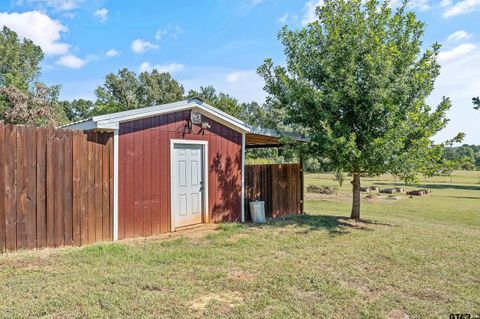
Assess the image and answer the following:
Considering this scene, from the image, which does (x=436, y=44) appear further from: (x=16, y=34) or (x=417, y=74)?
(x=16, y=34)

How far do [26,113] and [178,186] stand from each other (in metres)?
15.6

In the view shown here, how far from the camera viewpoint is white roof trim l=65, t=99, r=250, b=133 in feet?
20.3

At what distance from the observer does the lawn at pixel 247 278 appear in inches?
141

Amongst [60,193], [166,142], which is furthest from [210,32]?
[60,193]

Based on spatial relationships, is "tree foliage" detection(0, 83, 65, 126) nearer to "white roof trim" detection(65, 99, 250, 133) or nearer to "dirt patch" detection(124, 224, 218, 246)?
"white roof trim" detection(65, 99, 250, 133)

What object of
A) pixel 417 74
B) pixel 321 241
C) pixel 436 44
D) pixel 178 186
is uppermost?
pixel 436 44

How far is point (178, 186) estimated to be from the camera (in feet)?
25.0

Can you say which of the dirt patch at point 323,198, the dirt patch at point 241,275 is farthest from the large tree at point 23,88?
the dirt patch at point 241,275

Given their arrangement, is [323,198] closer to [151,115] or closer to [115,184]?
[151,115]

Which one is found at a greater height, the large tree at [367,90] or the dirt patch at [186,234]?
the large tree at [367,90]

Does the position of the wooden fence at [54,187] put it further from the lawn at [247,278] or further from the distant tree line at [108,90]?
the distant tree line at [108,90]

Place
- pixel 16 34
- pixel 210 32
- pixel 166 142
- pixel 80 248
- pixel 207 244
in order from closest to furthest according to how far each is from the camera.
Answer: pixel 80 248 < pixel 207 244 < pixel 166 142 < pixel 210 32 < pixel 16 34

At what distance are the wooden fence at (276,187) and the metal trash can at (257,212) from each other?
254mm

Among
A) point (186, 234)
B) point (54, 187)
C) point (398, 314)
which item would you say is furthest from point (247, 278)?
point (54, 187)
